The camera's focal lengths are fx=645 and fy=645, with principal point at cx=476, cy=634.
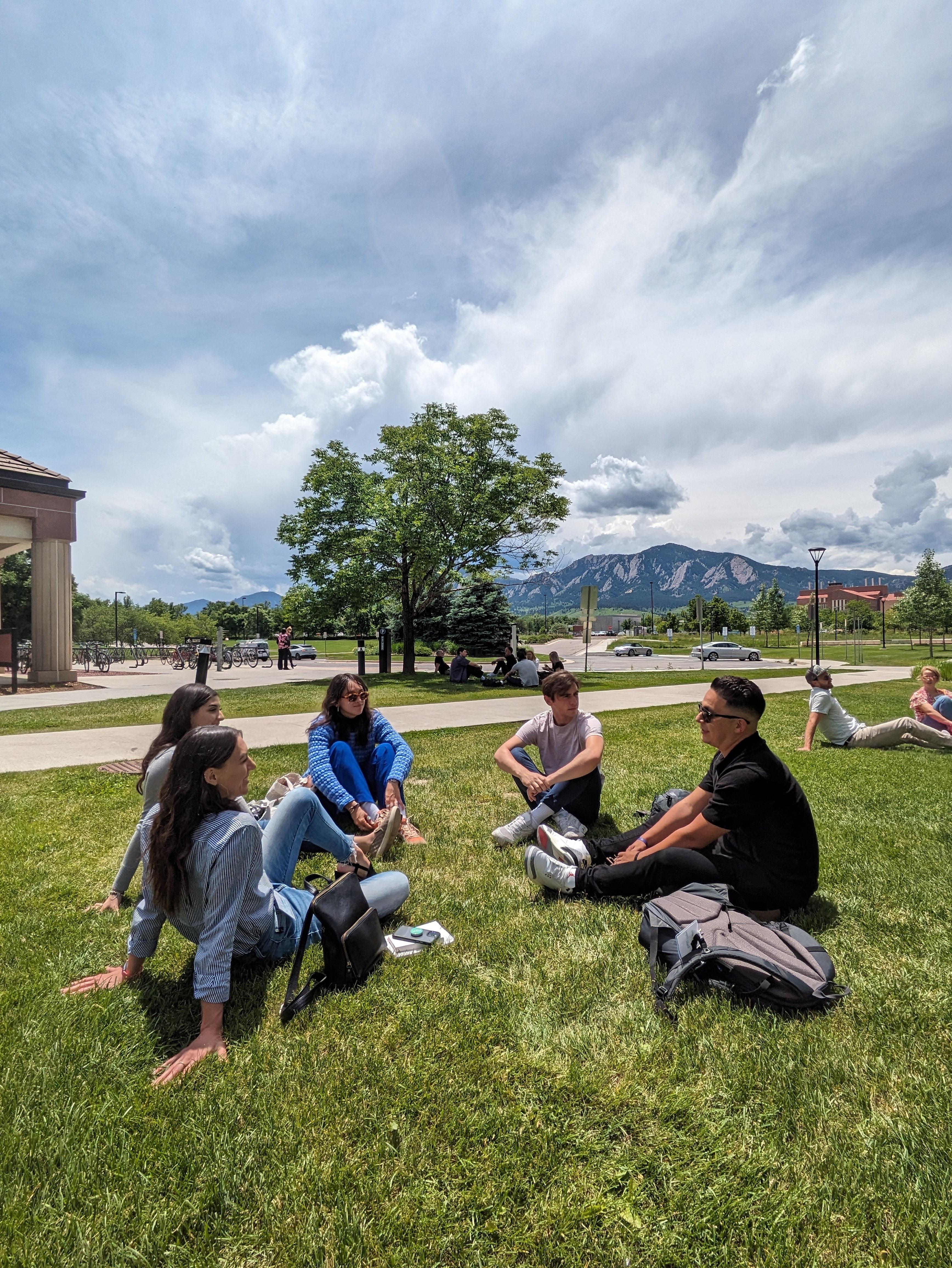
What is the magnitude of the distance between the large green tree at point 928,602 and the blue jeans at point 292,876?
4350cm

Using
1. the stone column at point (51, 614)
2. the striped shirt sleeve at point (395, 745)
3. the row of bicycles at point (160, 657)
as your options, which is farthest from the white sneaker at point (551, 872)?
the row of bicycles at point (160, 657)

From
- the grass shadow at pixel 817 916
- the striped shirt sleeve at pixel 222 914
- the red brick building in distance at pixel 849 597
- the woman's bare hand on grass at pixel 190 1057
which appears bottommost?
the grass shadow at pixel 817 916

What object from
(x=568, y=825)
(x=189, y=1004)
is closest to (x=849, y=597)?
(x=568, y=825)

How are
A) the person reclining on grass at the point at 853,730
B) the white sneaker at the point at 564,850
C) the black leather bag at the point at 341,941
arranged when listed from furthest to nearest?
the person reclining on grass at the point at 853,730, the white sneaker at the point at 564,850, the black leather bag at the point at 341,941

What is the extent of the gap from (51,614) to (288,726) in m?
13.7

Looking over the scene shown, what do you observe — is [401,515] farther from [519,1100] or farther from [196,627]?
[196,627]

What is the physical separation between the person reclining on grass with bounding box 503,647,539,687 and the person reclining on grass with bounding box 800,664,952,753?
997 centimetres

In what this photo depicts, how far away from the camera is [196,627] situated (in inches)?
3406

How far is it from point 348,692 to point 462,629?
3834 centimetres

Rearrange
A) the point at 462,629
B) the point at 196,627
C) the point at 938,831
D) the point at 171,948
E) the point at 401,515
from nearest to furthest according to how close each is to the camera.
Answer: the point at 171,948 < the point at 938,831 < the point at 401,515 < the point at 462,629 < the point at 196,627

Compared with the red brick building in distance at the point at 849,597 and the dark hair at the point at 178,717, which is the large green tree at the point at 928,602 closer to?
the dark hair at the point at 178,717

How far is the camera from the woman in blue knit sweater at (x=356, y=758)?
456 cm

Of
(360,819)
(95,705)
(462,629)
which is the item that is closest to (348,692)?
(360,819)

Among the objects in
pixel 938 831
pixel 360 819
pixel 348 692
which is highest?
pixel 348 692
